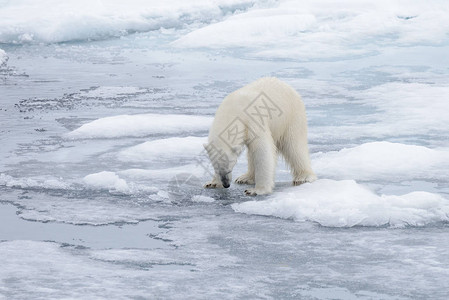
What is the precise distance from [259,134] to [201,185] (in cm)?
66

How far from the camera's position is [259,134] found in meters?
5.38

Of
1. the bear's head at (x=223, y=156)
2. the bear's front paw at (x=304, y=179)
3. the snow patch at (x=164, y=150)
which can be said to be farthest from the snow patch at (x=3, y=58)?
the bear's head at (x=223, y=156)

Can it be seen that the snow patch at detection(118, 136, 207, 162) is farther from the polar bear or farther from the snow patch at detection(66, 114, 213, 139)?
the polar bear

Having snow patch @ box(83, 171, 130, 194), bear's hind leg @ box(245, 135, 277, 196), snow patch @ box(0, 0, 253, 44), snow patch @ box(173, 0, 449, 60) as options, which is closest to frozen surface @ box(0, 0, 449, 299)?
snow patch @ box(83, 171, 130, 194)

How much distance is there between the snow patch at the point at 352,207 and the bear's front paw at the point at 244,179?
62cm

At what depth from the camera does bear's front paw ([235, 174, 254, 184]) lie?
19.2 ft

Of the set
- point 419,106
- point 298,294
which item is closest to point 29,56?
point 419,106

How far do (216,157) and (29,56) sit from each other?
33.2ft

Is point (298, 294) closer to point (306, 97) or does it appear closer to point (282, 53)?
point (306, 97)

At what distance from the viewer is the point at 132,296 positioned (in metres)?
3.51

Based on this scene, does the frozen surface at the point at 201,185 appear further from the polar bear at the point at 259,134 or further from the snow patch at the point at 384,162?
the polar bear at the point at 259,134

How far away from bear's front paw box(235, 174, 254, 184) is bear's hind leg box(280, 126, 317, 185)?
31 centimetres

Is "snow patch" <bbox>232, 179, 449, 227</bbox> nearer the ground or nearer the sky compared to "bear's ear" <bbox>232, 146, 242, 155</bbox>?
nearer the ground

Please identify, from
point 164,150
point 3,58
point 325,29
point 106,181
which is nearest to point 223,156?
point 106,181
